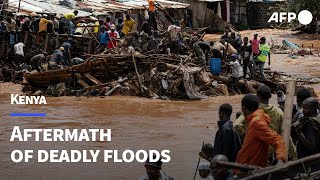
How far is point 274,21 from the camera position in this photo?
38.5m

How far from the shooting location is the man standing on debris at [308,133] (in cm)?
510

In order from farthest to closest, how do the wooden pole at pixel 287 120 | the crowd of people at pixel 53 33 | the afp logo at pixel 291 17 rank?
the afp logo at pixel 291 17, the crowd of people at pixel 53 33, the wooden pole at pixel 287 120

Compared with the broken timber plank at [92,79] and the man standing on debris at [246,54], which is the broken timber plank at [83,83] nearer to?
the broken timber plank at [92,79]

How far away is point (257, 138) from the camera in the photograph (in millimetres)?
4746

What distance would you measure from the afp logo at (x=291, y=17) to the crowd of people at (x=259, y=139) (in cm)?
2713

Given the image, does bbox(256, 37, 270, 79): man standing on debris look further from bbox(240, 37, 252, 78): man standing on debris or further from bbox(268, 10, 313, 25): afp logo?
bbox(268, 10, 313, 25): afp logo

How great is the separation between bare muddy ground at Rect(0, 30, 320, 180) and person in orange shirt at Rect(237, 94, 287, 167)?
11.7ft

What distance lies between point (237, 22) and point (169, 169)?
3081 centimetres

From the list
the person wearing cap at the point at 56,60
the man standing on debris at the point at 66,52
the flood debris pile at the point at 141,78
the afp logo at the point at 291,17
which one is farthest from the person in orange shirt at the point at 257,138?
the afp logo at the point at 291,17

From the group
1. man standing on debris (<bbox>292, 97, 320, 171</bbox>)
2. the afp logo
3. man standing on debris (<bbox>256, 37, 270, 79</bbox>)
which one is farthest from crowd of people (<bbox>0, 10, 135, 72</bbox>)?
the afp logo

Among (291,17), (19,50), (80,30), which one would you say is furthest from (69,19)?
(291,17)

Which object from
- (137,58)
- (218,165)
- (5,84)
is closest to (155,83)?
(137,58)

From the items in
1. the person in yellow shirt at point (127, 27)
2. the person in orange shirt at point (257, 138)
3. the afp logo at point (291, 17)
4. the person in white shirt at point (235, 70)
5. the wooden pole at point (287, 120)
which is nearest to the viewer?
the person in orange shirt at point (257, 138)

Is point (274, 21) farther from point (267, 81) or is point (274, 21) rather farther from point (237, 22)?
point (267, 81)
